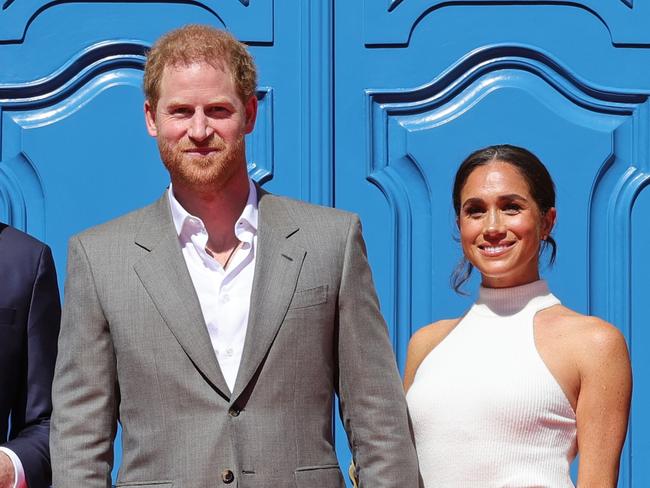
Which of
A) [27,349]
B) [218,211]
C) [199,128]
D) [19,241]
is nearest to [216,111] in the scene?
[199,128]

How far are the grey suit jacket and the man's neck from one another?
6cm

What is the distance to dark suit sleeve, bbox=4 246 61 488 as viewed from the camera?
2883mm

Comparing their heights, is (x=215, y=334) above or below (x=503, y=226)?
below

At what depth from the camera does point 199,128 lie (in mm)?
2682

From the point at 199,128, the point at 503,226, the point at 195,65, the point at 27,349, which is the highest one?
the point at 195,65

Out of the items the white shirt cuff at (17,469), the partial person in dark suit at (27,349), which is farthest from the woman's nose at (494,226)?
the white shirt cuff at (17,469)

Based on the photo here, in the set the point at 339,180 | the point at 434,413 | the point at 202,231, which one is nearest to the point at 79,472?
the point at 202,231

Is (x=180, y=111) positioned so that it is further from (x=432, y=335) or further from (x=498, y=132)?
(x=498, y=132)

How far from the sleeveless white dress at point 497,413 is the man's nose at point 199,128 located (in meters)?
0.76

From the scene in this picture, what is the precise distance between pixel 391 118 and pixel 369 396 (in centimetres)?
114

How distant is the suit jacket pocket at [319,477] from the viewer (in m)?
2.66

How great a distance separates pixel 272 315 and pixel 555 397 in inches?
24.7

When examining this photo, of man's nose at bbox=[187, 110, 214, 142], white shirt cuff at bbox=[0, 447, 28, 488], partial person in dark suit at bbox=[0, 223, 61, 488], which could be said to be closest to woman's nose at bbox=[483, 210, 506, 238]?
man's nose at bbox=[187, 110, 214, 142]

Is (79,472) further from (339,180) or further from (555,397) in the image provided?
(339,180)
